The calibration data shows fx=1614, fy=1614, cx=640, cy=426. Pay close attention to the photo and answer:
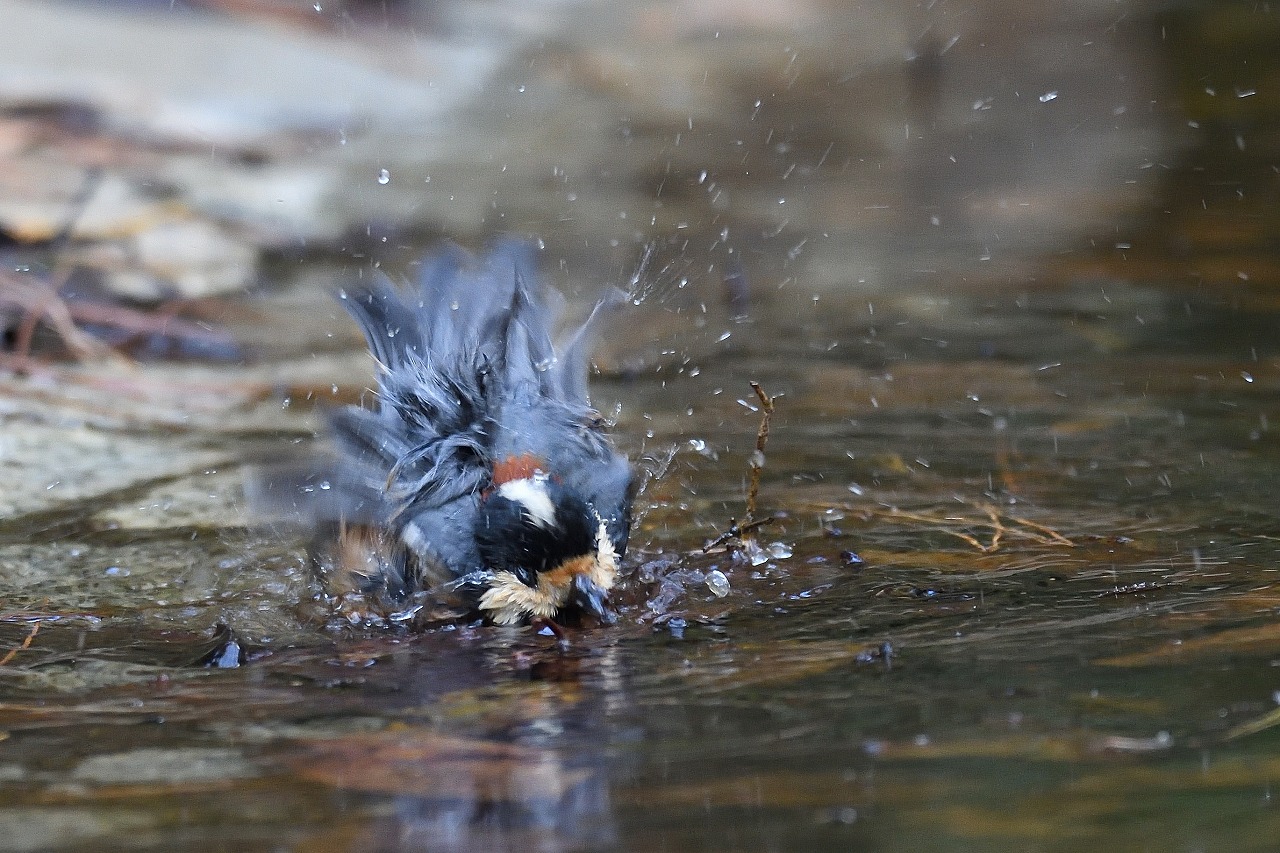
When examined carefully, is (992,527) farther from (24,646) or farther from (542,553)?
(24,646)

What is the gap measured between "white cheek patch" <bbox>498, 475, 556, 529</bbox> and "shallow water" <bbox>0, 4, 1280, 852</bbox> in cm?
29

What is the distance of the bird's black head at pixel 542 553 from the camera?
3.77 m

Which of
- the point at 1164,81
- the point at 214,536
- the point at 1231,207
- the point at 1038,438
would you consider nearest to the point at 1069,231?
the point at 1231,207

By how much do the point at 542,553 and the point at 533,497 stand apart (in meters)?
0.15

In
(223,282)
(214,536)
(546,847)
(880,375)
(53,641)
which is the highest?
(223,282)

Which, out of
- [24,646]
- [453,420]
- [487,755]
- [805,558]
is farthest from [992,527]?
[24,646]

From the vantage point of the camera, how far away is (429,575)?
4.00m

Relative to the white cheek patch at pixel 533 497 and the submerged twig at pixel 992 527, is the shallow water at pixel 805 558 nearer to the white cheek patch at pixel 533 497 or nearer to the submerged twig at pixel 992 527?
the submerged twig at pixel 992 527

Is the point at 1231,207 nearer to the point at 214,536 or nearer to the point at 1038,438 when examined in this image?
the point at 1038,438

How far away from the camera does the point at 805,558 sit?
4.10 meters

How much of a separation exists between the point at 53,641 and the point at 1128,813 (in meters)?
2.42

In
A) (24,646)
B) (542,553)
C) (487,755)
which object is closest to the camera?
(487,755)

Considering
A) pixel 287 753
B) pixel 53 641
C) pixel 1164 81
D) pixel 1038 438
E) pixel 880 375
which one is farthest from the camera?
pixel 1164 81

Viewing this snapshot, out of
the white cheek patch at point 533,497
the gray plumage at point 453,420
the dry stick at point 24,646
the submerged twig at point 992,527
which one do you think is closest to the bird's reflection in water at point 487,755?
the white cheek patch at point 533,497
